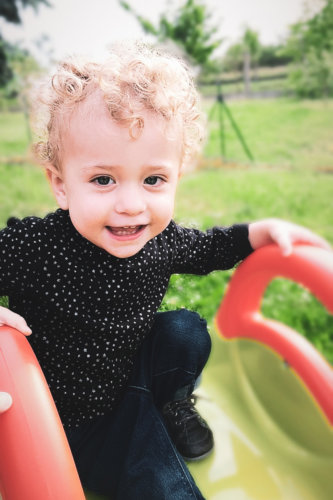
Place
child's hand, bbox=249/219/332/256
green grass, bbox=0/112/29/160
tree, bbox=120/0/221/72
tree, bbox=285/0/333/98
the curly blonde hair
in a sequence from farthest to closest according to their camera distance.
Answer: tree, bbox=120/0/221/72 → tree, bbox=285/0/333/98 → green grass, bbox=0/112/29/160 → child's hand, bbox=249/219/332/256 → the curly blonde hair

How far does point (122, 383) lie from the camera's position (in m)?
0.99

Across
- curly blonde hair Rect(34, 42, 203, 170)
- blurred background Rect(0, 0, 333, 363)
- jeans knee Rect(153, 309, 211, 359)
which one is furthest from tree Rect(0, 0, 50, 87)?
jeans knee Rect(153, 309, 211, 359)

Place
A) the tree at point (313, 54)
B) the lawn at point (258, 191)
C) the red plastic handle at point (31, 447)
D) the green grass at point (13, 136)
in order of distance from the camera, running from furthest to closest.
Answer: the tree at point (313, 54) → the green grass at point (13, 136) → the lawn at point (258, 191) → the red plastic handle at point (31, 447)

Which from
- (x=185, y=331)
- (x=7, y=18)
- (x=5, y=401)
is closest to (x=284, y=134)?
(x=7, y=18)

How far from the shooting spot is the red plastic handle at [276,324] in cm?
90

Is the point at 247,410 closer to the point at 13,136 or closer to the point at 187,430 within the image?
the point at 187,430

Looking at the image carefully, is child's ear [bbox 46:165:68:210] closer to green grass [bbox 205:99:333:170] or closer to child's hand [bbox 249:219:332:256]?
child's hand [bbox 249:219:332:256]

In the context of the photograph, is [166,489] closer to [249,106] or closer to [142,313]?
[142,313]

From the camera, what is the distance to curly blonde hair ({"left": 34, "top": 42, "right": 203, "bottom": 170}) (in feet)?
2.47

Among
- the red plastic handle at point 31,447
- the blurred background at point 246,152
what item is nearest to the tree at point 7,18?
the blurred background at point 246,152

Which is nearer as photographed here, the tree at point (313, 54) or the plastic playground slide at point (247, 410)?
the plastic playground slide at point (247, 410)

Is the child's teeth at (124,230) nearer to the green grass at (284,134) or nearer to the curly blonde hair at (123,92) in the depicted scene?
the curly blonde hair at (123,92)

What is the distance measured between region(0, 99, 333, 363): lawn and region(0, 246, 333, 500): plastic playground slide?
0.62 feet

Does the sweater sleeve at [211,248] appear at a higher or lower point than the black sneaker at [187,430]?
higher
